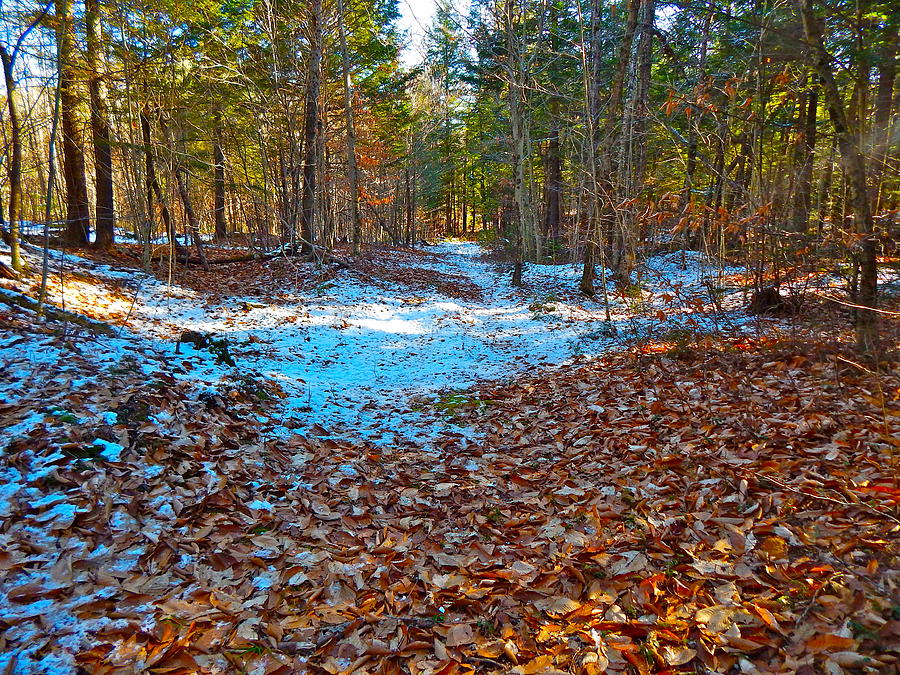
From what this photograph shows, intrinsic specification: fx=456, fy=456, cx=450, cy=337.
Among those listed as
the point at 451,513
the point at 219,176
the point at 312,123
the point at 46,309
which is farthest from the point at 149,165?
the point at 451,513

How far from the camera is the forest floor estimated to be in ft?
7.30

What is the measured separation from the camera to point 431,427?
5520 mm

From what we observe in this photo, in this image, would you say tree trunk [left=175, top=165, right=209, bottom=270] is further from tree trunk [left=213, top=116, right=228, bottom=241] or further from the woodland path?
the woodland path

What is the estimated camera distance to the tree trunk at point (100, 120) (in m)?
9.34

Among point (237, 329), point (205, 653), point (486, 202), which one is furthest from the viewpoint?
point (486, 202)

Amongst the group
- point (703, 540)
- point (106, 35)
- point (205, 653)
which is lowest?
point (205, 653)

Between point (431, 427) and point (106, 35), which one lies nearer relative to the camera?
point (431, 427)

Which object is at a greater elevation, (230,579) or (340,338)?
(340,338)

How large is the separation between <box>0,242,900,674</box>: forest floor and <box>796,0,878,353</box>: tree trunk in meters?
0.54

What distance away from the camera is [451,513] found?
12.1 ft

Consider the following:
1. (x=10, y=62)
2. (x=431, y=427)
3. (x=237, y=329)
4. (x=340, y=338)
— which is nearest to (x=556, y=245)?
(x=340, y=338)

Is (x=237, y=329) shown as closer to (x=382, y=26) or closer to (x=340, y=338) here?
(x=340, y=338)

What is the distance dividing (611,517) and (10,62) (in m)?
8.71

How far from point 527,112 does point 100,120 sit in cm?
1492
